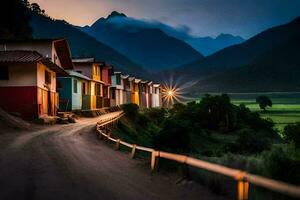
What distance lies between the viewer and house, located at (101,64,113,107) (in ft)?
200

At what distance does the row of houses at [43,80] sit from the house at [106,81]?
3.26 meters

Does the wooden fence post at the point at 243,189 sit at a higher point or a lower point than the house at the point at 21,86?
lower

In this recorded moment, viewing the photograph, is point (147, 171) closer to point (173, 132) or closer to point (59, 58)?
point (173, 132)

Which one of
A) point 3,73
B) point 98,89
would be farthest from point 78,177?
point 98,89

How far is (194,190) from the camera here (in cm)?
1016

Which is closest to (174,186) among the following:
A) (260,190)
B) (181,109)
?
(260,190)

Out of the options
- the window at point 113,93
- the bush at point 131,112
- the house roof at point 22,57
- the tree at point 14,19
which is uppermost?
the tree at point 14,19

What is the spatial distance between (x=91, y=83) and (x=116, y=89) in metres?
14.4

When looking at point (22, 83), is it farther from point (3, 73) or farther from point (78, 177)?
point (78, 177)

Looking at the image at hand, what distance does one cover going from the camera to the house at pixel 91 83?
2037 inches

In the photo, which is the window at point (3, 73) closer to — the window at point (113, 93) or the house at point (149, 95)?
the window at point (113, 93)

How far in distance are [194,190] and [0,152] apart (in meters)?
9.61

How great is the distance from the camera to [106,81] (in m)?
62.0

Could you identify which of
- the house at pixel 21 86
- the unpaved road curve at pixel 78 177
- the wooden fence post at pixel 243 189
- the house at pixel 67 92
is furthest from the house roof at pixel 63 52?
the wooden fence post at pixel 243 189
